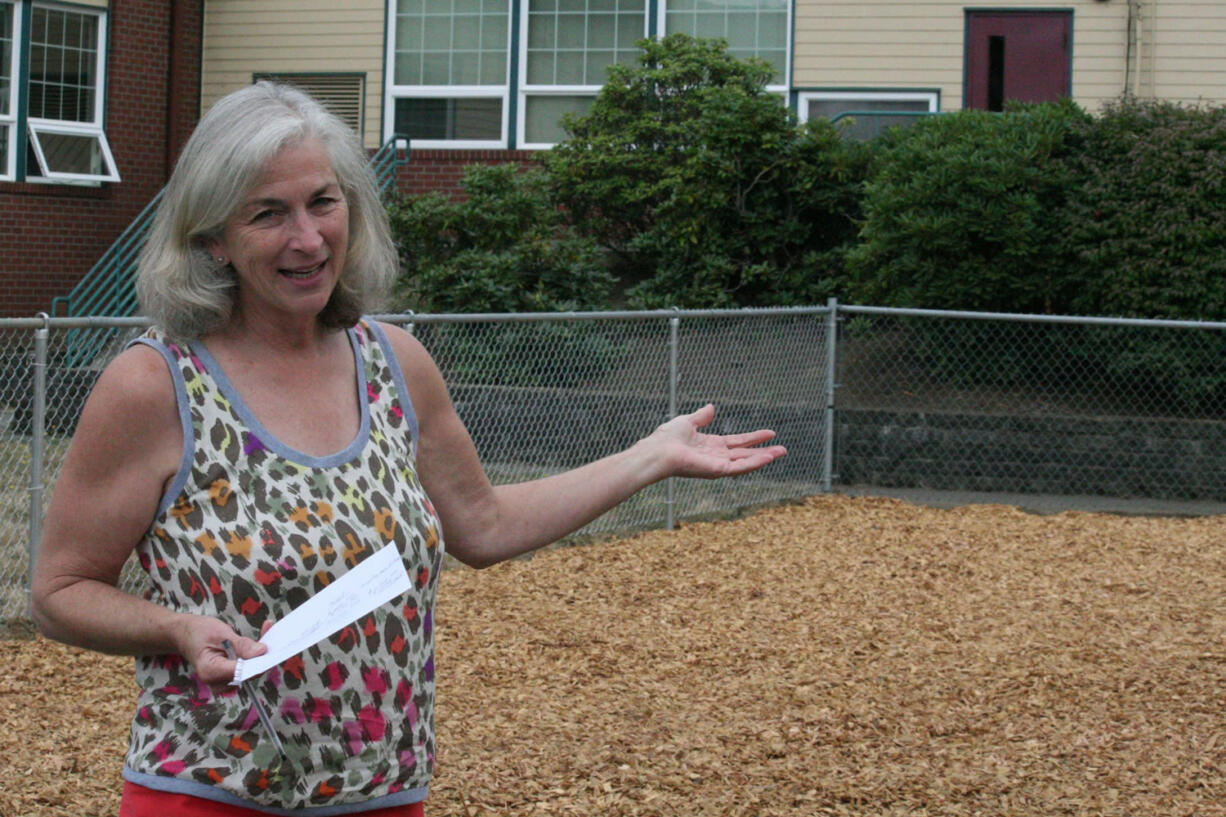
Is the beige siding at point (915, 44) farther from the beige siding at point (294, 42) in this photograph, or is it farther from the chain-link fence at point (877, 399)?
the beige siding at point (294, 42)

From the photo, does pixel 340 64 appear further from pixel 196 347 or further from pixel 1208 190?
pixel 196 347

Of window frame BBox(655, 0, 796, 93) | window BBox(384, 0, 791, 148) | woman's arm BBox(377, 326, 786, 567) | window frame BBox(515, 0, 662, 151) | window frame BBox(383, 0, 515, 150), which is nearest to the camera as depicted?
woman's arm BBox(377, 326, 786, 567)

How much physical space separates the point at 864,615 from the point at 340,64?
441 inches

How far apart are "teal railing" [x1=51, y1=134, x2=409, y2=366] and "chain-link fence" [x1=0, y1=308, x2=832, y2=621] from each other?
7.61 feet

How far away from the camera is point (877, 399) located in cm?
1151

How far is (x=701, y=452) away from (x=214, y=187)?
101 cm

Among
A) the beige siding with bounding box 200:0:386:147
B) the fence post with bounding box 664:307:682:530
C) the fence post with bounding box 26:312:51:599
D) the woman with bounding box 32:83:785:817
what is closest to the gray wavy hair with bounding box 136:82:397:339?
the woman with bounding box 32:83:785:817

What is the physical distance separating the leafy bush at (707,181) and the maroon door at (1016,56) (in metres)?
2.18

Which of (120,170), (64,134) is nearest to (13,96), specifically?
(64,134)

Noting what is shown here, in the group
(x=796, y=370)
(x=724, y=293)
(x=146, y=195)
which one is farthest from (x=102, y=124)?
(x=796, y=370)

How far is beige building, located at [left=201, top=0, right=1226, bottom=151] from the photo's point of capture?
14.5m

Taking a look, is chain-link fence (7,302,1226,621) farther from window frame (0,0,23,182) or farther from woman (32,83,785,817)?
woman (32,83,785,817)

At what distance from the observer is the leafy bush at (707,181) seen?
1341cm

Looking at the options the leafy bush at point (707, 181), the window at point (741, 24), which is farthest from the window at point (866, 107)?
the leafy bush at point (707, 181)
